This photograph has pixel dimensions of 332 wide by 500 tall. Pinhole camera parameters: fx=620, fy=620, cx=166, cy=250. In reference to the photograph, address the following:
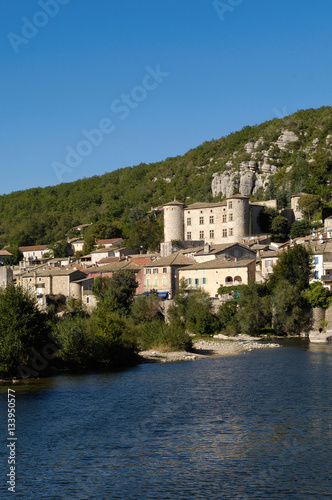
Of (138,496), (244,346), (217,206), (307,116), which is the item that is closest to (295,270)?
(244,346)

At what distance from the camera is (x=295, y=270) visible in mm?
45625

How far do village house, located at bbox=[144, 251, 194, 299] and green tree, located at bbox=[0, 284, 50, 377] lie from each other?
24.7 metres

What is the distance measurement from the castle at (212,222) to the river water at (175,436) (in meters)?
41.9

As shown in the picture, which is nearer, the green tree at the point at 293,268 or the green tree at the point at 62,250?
the green tree at the point at 293,268

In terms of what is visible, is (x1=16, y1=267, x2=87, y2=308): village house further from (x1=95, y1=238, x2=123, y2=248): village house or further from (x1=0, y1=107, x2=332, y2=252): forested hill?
(x1=95, y1=238, x2=123, y2=248): village house

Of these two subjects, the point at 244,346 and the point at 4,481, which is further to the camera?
the point at 244,346

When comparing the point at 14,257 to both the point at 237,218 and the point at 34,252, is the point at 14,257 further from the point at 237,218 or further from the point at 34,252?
the point at 237,218

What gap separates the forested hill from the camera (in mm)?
83250

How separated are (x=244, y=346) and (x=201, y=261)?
19290mm

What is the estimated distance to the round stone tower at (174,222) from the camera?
69.1 meters

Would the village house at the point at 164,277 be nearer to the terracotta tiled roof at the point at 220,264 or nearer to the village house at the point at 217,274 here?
the village house at the point at 217,274

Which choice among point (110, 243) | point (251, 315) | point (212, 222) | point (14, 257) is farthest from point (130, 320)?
point (14, 257)

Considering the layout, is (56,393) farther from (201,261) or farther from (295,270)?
(201,261)

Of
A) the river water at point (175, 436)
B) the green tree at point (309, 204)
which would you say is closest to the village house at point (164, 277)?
the green tree at point (309, 204)
